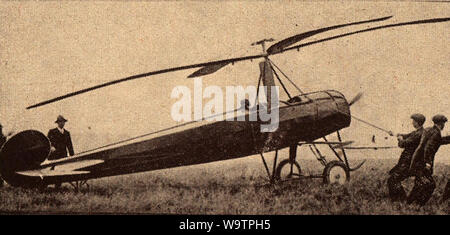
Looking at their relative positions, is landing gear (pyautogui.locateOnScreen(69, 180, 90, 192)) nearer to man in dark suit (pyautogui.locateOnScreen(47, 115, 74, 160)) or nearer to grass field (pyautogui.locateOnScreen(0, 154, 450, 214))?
grass field (pyautogui.locateOnScreen(0, 154, 450, 214))

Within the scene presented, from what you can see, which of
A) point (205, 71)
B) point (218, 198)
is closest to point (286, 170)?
point (218, 198)

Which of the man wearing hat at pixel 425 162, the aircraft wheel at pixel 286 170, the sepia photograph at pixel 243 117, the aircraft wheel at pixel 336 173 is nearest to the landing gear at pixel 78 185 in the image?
the sepia photograph at pixel 243 117

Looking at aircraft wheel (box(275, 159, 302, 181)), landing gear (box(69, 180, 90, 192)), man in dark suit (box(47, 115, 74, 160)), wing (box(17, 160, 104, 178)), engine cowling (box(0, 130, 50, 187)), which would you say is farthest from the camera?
man in dark suit (box(47, 115, 74, 160))

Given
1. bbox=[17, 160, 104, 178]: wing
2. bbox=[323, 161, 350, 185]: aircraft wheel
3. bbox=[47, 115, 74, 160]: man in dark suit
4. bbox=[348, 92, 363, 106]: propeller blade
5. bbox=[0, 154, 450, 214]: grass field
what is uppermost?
bbox=[348, 92, 363, 106]: propeller blade

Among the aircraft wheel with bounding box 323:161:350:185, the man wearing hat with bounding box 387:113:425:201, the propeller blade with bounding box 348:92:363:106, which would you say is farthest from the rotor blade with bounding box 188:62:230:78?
the man wearing hat with bounding box 387:113:425:201

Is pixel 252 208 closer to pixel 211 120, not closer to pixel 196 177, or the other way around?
pixel 211 120

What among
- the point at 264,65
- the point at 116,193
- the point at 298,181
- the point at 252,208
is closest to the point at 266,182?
the point at 298,181

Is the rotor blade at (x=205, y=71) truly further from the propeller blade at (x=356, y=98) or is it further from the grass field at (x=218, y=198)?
the propeller blade at (x=356, y=98)
